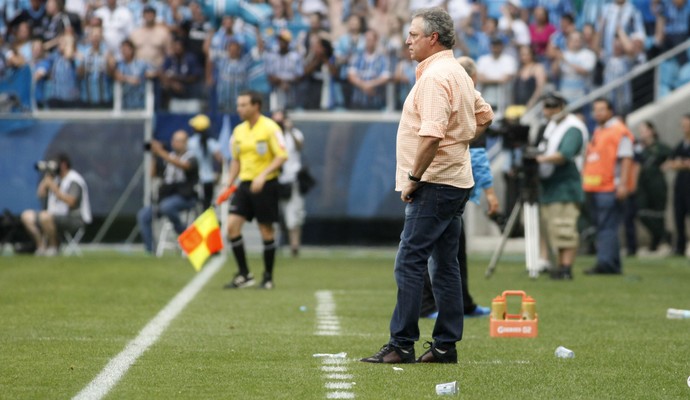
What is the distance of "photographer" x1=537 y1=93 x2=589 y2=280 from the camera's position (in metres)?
16.0

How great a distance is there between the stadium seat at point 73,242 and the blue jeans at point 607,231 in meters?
8.32

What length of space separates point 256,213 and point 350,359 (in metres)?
6.40

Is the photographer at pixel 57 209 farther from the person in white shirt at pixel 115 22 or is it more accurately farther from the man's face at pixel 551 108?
the man's face at pixel 551 108

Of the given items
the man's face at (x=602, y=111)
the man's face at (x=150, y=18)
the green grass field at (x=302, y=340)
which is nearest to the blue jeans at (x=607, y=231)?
the green grass field at (x=302, y=340)

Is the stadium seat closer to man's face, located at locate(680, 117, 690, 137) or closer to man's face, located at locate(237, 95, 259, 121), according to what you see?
man's face, located at locate(237, 95, 259, 121)

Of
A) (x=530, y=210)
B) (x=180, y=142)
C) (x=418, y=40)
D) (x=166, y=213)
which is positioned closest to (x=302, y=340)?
(x=418, y=40)

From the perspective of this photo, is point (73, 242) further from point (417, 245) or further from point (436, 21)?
point (436, 21)

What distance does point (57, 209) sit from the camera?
21828 millimetres

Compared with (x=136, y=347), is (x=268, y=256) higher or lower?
lower

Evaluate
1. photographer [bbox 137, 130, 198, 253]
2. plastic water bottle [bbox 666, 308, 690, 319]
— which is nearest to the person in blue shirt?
photographer [bbox 137, 130, 198, 253]

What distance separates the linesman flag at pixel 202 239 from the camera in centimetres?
1475

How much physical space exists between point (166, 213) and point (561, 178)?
7.17 m

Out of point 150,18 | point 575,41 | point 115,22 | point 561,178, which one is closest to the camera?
point 561,178

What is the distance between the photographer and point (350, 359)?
8289 millimetres
